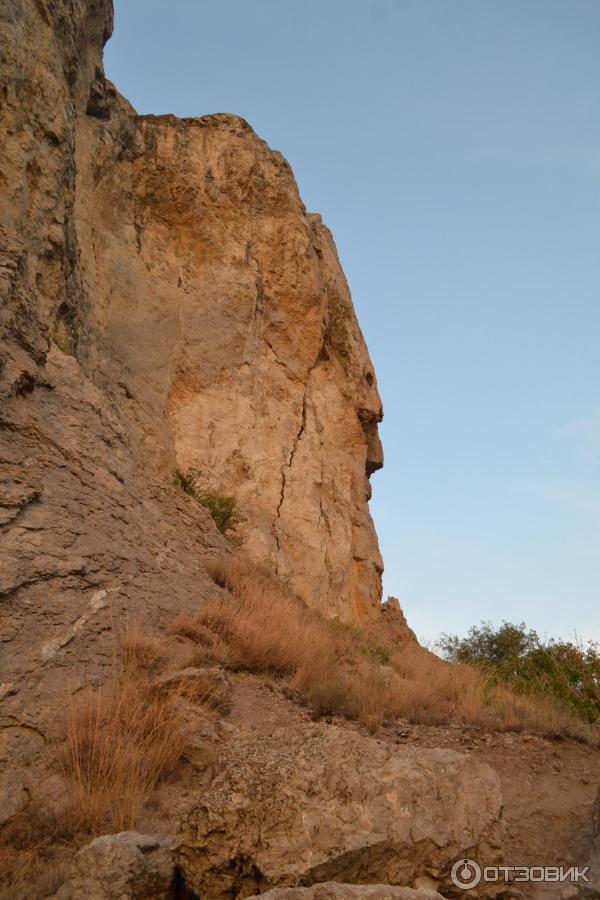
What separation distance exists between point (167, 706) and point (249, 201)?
13.8 m

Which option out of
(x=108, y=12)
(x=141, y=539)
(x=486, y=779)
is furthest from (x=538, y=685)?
(x=108, y=12)

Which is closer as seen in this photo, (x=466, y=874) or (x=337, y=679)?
(x=466, y=874)

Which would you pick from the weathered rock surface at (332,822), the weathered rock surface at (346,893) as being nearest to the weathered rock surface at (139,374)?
the weathered rock surface at (332,822)

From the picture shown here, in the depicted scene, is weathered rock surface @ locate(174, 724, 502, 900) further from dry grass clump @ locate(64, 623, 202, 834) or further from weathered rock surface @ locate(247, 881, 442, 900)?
dry grass clump @ locate(64, 623, 202, 834)

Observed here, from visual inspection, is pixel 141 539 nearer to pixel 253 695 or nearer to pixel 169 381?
pixel 253 695

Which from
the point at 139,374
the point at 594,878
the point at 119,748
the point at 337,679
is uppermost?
the point at 139,374

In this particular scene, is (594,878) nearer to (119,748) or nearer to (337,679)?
(119,748)

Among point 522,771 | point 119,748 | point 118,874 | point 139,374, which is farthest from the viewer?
point 139,374

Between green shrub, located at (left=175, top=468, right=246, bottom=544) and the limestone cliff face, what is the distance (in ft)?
1.46

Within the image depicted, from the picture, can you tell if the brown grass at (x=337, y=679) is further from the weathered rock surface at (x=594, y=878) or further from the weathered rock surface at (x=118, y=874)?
the weathered rock surface at (x=118, y=874)

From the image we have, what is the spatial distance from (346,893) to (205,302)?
46.0 ft

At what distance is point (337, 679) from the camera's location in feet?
21.5

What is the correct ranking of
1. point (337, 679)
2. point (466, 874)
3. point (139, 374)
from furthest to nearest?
point (139, 374)
point (337, 679)
point (466, 874)

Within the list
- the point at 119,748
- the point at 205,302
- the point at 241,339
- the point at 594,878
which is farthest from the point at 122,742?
the point at 205,302
